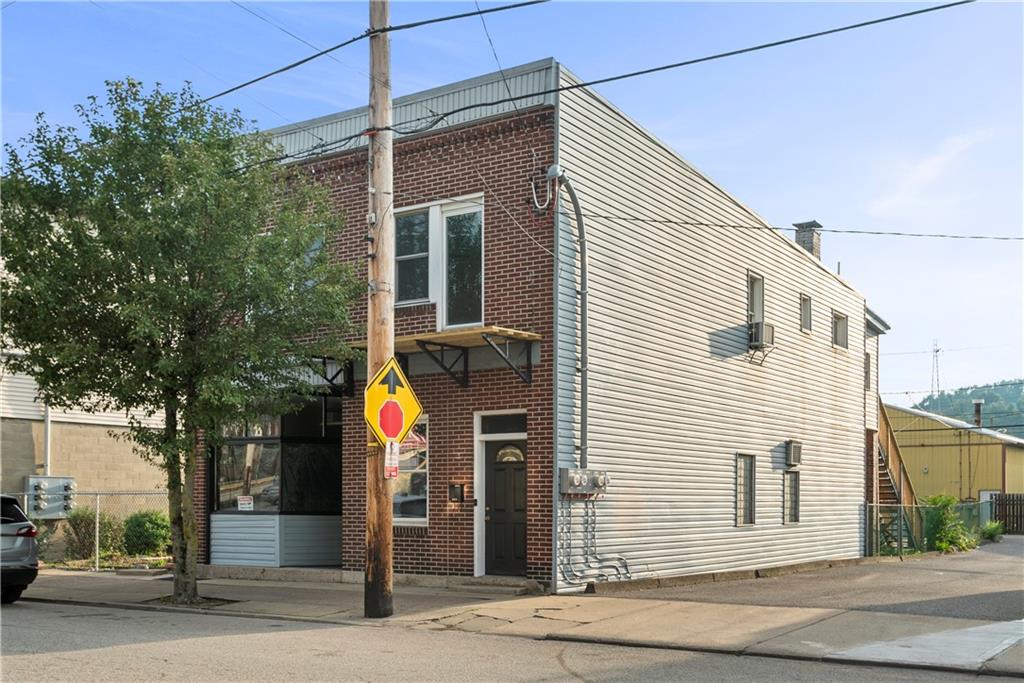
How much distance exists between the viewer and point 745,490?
23.4 m

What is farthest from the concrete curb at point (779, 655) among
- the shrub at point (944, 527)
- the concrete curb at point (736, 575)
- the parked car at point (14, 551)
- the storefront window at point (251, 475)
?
the shrub at point (944, 527)

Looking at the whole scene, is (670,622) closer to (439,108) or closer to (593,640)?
(593,640)

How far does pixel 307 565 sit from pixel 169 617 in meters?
6.20

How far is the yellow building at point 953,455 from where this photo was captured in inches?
2018

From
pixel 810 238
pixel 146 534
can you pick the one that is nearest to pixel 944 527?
pixel 810 238

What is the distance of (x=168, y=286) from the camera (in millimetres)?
14984

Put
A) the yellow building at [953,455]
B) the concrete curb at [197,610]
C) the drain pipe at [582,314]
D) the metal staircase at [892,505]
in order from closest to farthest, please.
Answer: the concrete curb at [197,610]
the drain pipe at [582,314]
the metal staircase at [892,505]
the yellow building at [953,455]

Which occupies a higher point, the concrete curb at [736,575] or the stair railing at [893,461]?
the stair railing at [893,461]

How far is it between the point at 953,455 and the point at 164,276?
149ft

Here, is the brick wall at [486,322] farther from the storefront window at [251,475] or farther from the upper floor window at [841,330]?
the upper floor window at [841,330]

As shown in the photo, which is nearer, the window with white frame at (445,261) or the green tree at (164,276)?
the green tree at (164,276)

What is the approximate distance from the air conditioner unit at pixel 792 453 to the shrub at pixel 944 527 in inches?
379

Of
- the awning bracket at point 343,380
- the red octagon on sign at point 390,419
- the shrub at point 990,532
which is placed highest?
the awning bracket at point 343,380

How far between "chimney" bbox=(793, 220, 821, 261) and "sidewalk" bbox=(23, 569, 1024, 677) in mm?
16396
